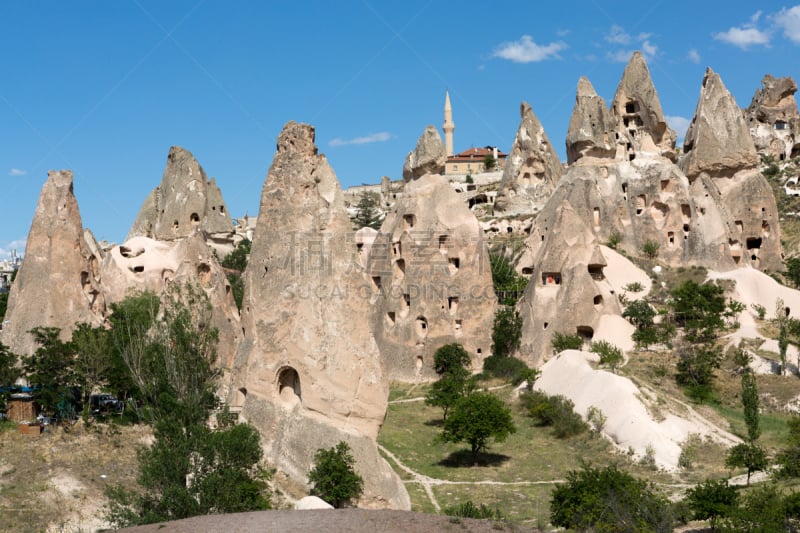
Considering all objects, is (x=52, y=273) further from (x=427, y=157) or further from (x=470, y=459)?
Answer: (x=427, y=157)

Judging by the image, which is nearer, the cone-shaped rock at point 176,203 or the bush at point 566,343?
the bush at point 566,343

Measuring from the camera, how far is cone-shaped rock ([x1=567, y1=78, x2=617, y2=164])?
4569 cm

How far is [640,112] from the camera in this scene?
47656 millimetres

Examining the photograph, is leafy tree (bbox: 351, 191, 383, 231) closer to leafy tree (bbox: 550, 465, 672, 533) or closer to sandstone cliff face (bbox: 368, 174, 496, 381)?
sandstone cliff face (bbox: 368, 174, 496, 381)

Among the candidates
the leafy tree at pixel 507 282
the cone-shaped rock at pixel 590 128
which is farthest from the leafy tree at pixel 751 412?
the cone-shaped rock at pixel 590 128

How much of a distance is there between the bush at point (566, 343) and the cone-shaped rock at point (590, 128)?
16600 mm

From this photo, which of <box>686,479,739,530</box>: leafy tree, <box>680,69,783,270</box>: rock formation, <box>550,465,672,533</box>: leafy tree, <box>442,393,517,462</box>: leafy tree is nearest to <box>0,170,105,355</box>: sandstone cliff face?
<box>442,393,517,462</box>: leafy tree

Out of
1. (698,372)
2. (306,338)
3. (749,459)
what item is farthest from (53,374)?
(698,372)

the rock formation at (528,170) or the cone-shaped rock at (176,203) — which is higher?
the rock formation at (528,170)

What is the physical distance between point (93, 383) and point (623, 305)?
2149cm

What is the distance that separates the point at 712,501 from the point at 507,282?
937 inches

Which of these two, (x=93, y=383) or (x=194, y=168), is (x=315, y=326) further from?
(x=194, y=168)

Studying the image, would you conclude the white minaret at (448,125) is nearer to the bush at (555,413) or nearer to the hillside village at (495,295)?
the hillside village at (495,295)

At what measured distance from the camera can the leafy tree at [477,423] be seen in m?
23.1
